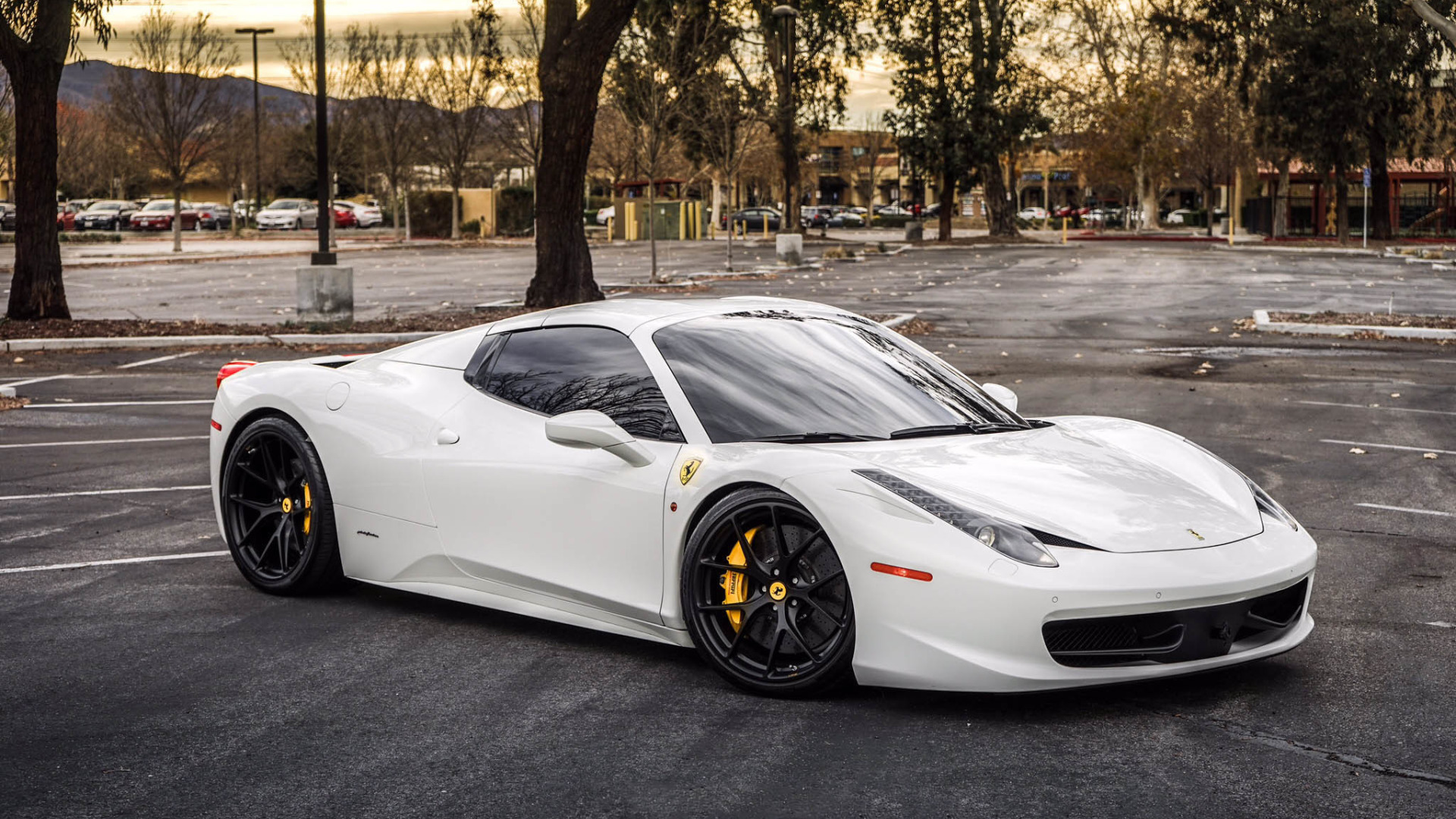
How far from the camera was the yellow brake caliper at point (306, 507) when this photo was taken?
645cm

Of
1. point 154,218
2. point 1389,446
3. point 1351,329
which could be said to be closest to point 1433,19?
point 1351,329

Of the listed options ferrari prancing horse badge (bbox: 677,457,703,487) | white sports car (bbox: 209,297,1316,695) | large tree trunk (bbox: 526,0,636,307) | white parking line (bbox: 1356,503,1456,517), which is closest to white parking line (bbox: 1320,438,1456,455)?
white parking line (bbox: 1356,503,1456,517)

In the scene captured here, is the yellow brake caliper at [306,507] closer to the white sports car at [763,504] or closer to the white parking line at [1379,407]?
the white sports car at [763,504]

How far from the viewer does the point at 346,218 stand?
78.4m

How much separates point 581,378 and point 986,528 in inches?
74.6

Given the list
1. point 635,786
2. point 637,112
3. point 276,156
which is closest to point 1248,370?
point 635,786

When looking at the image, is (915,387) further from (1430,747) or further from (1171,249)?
(1171,249)

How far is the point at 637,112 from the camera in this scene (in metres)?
44.4

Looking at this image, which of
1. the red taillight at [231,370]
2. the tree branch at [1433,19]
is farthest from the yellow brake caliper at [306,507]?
the tree branch at [1433,19]

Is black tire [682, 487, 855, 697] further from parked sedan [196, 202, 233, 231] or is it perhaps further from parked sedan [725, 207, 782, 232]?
parked sedan [196, 202, 233, 231]

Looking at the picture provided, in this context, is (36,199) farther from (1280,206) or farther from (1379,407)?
(1280,206)

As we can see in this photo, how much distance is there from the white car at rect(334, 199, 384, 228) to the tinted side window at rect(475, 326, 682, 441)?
7492cm

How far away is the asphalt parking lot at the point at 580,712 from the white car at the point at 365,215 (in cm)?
7204

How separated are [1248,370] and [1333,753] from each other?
12.1 m
